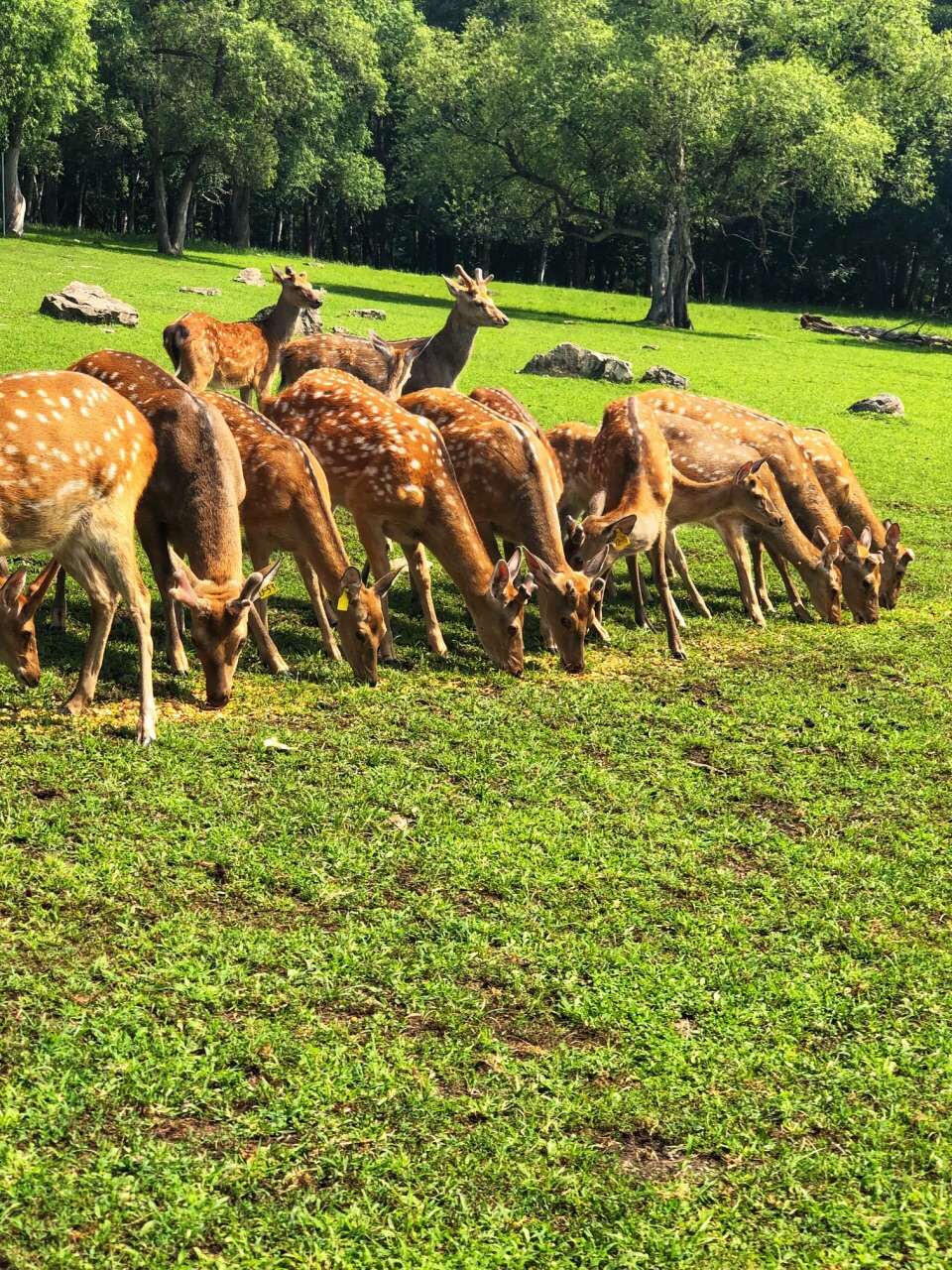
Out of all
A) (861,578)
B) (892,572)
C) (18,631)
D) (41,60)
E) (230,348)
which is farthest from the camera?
(41,60)

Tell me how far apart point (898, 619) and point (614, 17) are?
43.8 m

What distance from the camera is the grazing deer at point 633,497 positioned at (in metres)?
9.40

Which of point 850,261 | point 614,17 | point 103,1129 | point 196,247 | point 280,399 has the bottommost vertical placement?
point 103,1129

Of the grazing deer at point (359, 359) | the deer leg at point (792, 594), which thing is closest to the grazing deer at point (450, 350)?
the grazing deer at point (359, 359)

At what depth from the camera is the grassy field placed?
3.56m

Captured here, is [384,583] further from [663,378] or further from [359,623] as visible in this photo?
[663,378]

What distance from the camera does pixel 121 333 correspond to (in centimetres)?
2078

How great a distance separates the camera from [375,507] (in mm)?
8711

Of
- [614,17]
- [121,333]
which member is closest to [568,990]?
[121,333]

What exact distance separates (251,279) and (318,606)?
2814 centimetres

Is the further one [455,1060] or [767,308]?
[767,308]

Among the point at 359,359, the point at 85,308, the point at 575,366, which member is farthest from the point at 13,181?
the point at 359,359

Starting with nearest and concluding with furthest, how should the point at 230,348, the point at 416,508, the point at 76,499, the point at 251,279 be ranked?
the point at 76,499, the point at 416,508, the point at 230,348, the point at 251,279

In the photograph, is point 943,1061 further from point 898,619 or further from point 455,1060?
point 898,619
